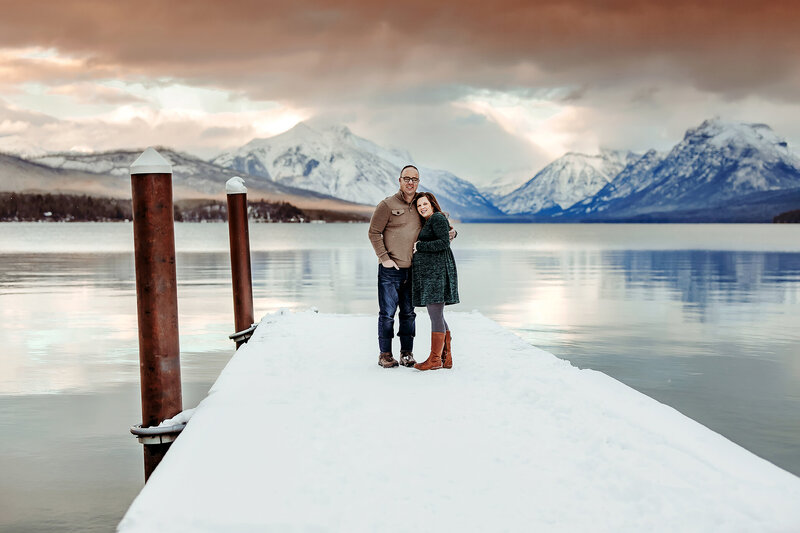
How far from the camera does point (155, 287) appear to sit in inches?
269

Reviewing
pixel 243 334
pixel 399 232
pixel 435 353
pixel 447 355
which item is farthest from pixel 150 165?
pixel 243 334

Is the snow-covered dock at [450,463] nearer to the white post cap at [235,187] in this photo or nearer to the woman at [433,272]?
the woman at [433,272]

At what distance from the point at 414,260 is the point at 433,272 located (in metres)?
0.28

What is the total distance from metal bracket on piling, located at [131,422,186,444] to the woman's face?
11.9 feet

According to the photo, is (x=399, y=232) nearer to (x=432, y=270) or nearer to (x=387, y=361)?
(x=432, y=270)

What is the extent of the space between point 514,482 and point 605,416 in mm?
2048

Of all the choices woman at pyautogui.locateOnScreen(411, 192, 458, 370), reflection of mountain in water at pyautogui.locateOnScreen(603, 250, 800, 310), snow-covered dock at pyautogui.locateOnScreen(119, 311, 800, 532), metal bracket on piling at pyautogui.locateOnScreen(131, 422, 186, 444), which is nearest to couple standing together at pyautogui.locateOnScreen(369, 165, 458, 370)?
woman at pyautogui.locateOnScreen(411, 192, 458, 370)

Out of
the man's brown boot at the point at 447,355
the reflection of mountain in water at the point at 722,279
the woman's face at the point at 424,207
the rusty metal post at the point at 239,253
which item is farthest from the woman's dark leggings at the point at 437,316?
the reflection of mountain in water at the point at 722,279

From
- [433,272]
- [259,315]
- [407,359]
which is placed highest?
[433,272]

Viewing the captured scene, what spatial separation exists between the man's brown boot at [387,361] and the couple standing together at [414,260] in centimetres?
1

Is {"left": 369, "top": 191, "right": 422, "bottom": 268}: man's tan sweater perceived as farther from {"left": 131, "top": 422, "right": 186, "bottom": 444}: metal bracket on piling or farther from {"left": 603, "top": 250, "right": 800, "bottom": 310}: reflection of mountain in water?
{"left": 603, "top": 250, "right": 800, "bottom": 310}: reflection of mountain in water

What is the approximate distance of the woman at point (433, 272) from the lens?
8.64 metres

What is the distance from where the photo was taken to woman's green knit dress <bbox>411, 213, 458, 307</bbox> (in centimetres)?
866

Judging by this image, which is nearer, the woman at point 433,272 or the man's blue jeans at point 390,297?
the woman at point 433,272
